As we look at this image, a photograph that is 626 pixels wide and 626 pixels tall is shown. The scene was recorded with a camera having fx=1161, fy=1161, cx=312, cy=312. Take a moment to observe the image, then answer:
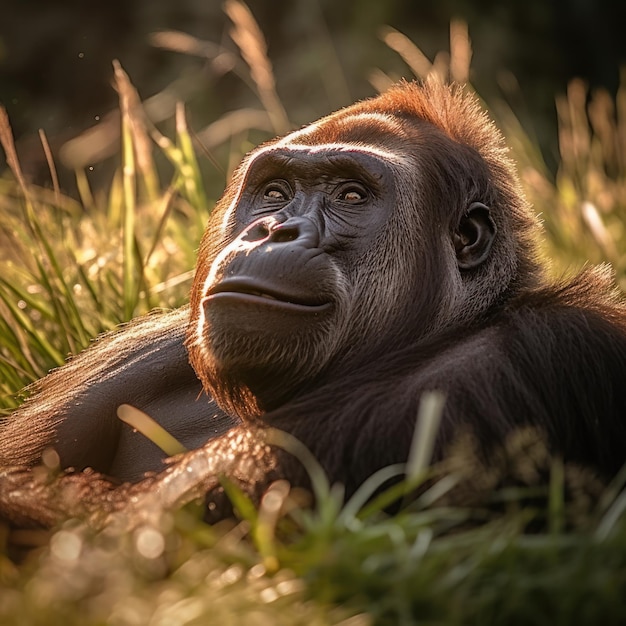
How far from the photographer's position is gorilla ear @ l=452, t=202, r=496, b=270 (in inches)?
162

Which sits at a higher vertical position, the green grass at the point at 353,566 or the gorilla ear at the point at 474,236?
the gorilla ear at the point at 474,236

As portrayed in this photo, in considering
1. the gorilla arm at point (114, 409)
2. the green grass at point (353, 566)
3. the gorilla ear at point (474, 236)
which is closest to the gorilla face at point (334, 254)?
the gorilla ear at point (474, 236)

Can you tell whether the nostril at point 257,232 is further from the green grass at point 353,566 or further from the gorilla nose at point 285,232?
the green grass at point 353,566

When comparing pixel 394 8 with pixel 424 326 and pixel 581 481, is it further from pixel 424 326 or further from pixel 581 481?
pixel 581 481

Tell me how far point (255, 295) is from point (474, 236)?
3.19 feet

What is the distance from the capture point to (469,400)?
3316 millimetres

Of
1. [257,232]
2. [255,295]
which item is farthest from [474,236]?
[255,295]

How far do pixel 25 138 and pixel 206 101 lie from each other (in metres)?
2.07

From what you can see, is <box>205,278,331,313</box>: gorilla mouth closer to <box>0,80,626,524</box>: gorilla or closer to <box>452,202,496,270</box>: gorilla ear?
<box>0,80,626,524</box>: gorilla

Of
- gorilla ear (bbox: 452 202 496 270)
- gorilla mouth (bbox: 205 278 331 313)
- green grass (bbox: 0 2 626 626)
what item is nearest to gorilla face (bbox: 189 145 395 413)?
gorilla mouth (bbox: 205 278 331 313)

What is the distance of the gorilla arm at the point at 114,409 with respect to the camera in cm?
426

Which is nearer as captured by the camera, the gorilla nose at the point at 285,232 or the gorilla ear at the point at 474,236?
the gorilla nose at the point at 285,232

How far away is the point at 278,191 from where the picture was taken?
13.7 feet

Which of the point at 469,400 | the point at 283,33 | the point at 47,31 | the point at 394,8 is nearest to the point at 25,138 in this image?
the point at 47,31
